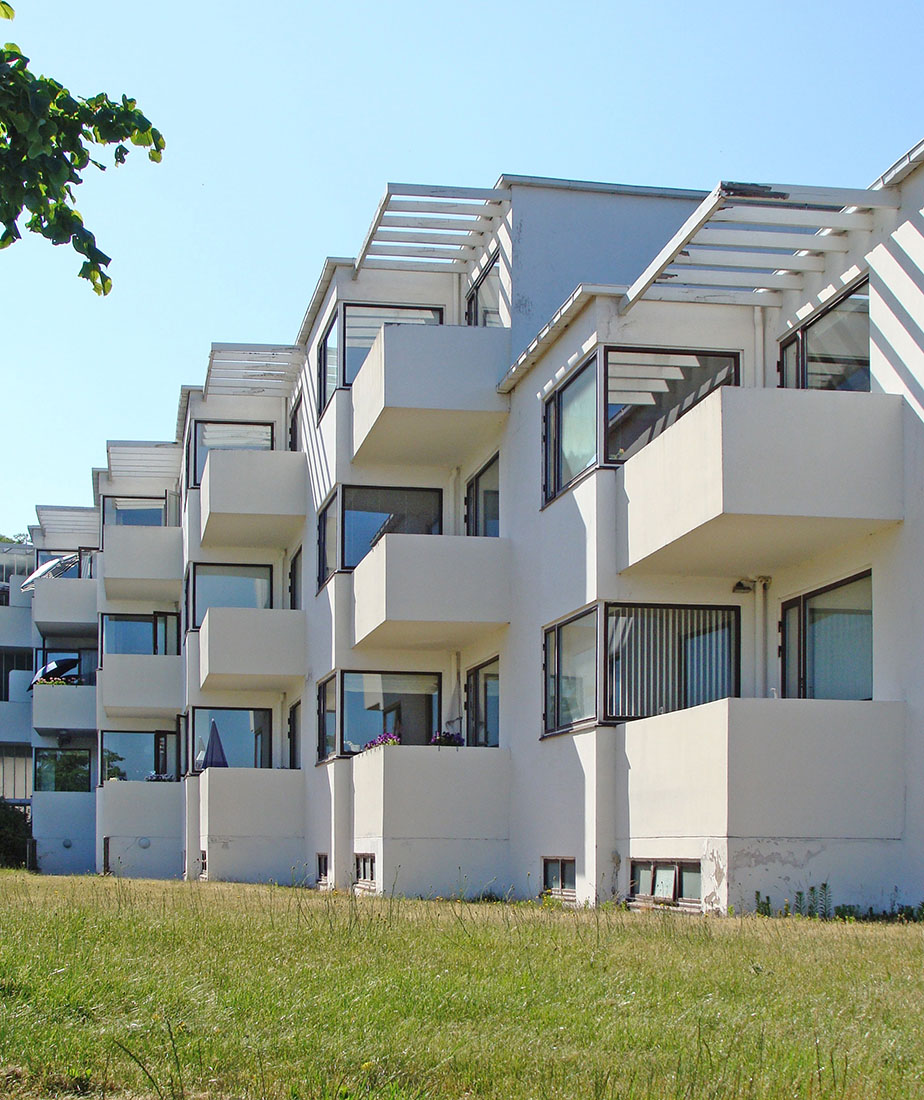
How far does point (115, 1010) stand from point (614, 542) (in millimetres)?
11264

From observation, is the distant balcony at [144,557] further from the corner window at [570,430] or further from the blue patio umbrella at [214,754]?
the corner window at [570,430]

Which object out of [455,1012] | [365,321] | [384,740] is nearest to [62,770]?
[365,321]

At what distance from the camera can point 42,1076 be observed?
6430 mm

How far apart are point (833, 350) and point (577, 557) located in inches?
158

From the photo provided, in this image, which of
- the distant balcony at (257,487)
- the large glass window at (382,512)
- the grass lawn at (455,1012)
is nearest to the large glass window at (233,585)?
the distant balcony at (257,487)

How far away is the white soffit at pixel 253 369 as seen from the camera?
1236 inches

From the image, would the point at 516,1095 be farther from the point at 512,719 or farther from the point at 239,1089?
the point at 512,719

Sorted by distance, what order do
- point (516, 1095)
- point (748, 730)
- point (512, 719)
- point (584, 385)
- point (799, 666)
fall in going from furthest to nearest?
point (512, 719)
point (584, 385)
point (799, 666)
point (748, 730)
point (516, 1095)

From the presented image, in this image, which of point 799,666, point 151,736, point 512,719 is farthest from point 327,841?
point 151,736

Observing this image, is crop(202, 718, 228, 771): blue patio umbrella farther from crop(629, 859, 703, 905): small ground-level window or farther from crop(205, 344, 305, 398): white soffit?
crop(629, 859, 703, 905): small ground-level window

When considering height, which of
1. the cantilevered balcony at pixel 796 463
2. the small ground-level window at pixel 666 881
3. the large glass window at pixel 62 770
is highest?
the cantilevered balcony at pixel 796 463

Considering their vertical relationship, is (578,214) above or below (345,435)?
above

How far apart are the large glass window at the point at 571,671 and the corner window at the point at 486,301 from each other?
519 cm

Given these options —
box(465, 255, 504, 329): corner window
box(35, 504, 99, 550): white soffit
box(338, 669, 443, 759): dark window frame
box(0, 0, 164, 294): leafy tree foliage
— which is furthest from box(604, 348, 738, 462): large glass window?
box(35, 504, 99, 550): white soffit
